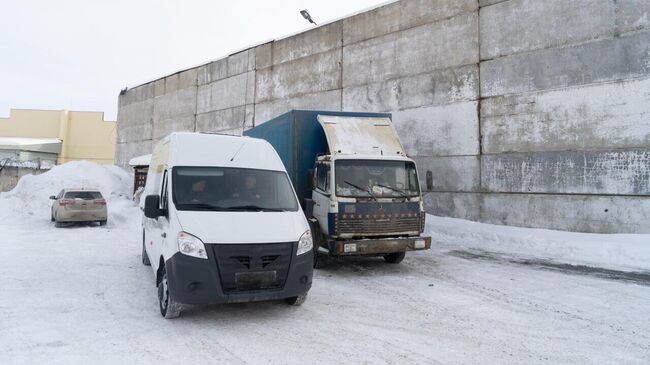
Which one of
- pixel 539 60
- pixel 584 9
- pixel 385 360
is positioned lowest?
pixel 385 360

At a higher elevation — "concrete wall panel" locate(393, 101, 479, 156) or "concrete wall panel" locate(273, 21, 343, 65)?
"concrete wall panel" locate(273, 21, 343, 65)

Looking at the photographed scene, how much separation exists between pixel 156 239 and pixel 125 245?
19.9ft

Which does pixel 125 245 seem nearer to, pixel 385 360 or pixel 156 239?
pixel 156 239

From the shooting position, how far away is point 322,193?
334 inches

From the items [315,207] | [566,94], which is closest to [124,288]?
[315,207]

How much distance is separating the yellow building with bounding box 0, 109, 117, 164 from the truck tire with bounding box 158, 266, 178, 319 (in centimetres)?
5635

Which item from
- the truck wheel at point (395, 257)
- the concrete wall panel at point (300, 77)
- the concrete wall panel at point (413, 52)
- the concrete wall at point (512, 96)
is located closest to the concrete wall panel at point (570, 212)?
the concrete wall at point (512, 96)

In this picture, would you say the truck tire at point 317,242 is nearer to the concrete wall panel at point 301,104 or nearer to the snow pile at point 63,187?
the concrete wall panel at point 301,104

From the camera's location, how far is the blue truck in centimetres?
798

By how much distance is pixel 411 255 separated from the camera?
34.4 ft

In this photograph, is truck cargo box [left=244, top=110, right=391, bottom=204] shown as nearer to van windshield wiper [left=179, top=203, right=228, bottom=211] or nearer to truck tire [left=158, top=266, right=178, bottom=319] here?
van windshield wiper [left=179, top=203, right=228, bottom=211]

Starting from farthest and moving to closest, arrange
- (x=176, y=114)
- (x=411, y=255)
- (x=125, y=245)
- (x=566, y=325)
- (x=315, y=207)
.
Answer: (x=176, y=114), (x=125, y=245), (x=411, y=255), (x=315, y=207), (x=566, y=325)

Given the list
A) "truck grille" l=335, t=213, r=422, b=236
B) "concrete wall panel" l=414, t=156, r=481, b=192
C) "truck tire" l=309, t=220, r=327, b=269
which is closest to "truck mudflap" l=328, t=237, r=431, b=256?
"truck grille" l=335, t=213, r=422, b=236

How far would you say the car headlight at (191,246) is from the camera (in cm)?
482
